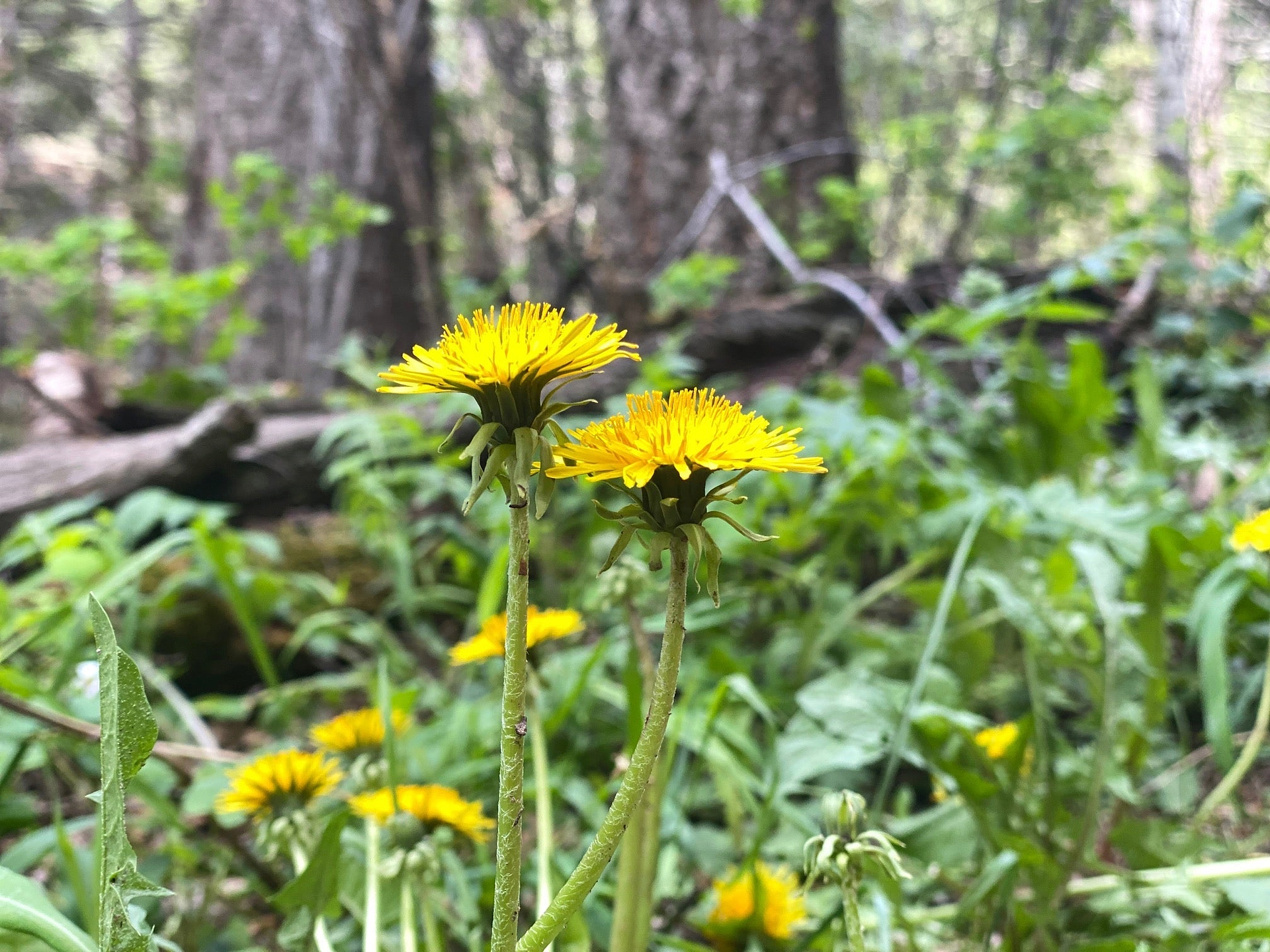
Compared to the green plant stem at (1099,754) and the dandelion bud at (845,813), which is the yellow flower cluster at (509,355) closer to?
the dandelion bud at (845,813)

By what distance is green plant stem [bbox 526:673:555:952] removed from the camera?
2.35 ft

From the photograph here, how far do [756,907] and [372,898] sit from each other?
1.40 feet

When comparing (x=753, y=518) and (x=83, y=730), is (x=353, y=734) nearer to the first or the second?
(x=83, y=730)

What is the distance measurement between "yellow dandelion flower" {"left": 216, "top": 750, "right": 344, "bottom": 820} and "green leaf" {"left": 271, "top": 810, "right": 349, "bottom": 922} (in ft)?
0.45

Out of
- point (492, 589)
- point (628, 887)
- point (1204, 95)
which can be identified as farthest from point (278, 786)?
point (1204, 95)

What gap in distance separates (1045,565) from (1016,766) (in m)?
0.61

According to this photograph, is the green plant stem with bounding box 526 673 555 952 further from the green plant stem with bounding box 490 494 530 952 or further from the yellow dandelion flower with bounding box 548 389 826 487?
the yellow dandelion flower with bounding box 548 389 826 487

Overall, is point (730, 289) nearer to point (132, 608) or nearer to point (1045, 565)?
point (1045, 565)

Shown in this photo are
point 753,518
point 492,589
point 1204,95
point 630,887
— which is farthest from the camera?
point 1204,95

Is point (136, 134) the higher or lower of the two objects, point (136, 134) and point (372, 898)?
the higher

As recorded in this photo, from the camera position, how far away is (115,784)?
0.48 metres

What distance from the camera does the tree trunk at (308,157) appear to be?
4.14 m

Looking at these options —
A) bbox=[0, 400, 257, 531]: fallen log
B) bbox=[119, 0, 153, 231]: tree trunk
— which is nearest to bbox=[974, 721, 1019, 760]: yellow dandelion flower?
bbox=[0, 400, 257, 531]: fallen log

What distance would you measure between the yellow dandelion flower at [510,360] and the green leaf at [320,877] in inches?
15.8
